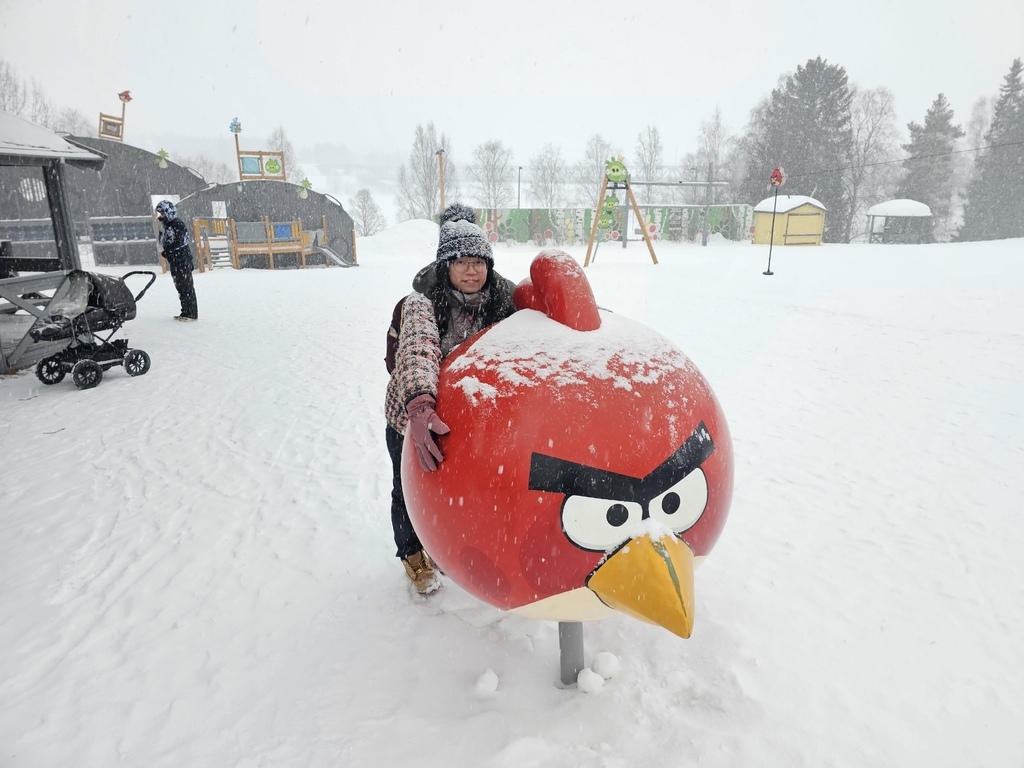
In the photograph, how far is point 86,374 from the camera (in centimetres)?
634

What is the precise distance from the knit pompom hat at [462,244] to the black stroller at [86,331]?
584 cm

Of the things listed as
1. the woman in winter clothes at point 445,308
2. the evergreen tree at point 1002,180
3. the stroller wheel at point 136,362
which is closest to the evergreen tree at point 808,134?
the evergreen tree at point 1002,180

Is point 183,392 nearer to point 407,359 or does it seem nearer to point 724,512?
point 407,359

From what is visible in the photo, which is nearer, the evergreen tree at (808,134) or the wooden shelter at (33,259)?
the wooden shelter at (33,259)

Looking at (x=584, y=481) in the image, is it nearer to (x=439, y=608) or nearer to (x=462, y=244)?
(x=462, y=244)

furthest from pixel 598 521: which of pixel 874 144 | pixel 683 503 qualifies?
pixel 874 144

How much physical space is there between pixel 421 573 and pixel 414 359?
1.38m

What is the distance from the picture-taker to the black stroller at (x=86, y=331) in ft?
20.8

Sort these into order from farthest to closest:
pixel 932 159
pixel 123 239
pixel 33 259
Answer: pixel 932 159 → pixel 123 239 → pixel 33 259

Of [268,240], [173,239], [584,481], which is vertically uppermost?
[173,239]

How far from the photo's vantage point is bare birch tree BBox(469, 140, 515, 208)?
4358 centimetres

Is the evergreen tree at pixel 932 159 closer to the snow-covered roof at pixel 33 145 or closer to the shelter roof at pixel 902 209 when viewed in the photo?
the shelter roof at pixel 902 209

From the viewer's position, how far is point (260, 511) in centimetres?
381

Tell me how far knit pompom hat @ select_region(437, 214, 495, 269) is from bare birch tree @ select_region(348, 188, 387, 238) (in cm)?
5101
